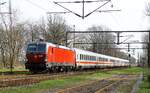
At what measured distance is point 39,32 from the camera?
90.1 meters

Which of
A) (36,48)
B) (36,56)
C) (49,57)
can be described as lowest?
(49,57)

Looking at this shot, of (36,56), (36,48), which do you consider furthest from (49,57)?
(36,48)

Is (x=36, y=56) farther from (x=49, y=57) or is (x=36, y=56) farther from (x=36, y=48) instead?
(x=49, y=57)

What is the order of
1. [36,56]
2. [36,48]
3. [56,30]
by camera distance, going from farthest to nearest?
[56,30] < [36,48] < [36,56]

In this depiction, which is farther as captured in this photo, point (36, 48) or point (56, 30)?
point (56, 30)

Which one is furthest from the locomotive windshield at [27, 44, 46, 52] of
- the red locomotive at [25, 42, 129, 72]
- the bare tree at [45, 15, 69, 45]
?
the bare tree at [45, 15, 69, 45]

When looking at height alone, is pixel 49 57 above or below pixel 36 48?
below

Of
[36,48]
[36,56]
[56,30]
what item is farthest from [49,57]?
[56,30]

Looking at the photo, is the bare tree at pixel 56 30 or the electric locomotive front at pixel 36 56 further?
the bare tree at pixel 56 30

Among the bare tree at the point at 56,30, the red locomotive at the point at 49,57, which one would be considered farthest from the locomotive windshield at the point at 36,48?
the bare tree at the point at 56,30

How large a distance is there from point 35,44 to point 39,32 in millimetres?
51734

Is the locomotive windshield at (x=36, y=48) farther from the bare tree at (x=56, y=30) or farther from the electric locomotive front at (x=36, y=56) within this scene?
the bare tree at (x=56, y=30)

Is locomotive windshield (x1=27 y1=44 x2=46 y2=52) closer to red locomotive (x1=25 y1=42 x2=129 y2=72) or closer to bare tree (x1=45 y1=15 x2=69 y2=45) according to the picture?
red locomotive (x1=25 y1=42 x2=129 y2=72)

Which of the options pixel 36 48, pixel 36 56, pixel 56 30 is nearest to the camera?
pixel 36 56
